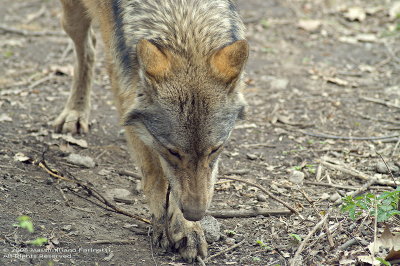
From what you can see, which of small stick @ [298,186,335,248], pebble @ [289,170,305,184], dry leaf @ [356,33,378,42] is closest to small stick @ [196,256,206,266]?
small stick @ [298,186,335,248]

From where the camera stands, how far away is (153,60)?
4055 mm

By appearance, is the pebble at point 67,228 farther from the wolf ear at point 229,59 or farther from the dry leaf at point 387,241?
the dry leaf at point 387,241

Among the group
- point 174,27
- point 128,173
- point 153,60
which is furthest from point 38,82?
point 153,60

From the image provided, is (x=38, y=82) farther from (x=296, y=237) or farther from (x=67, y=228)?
(x=296, y=237)

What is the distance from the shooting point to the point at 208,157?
4180 mm

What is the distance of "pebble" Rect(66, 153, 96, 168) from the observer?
19.4 feet

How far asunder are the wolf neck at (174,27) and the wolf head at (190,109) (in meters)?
0.16

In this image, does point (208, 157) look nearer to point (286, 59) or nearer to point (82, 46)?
point (82, 46)

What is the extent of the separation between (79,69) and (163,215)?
3034 mm

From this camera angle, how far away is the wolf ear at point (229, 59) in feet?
13.7

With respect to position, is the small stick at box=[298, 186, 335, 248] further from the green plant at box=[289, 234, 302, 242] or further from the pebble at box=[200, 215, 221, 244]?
the pebble at box=[200, 215, 221, 244]

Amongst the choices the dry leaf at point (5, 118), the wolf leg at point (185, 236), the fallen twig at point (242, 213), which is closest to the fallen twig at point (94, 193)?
the wolf leg at point (185, 236)

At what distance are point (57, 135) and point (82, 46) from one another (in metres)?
1.19

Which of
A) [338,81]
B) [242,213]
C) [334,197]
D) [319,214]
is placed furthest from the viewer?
[338,81]
